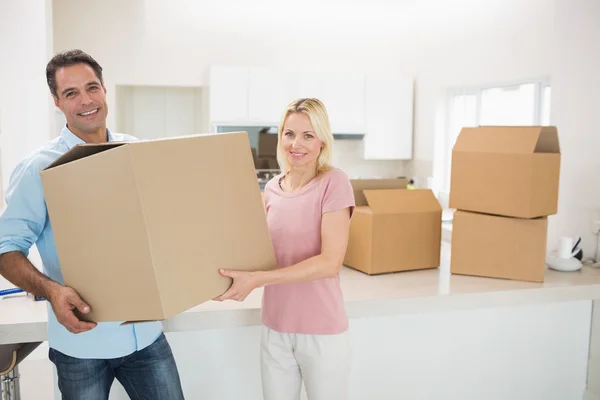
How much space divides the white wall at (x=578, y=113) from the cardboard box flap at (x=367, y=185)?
0.84 m

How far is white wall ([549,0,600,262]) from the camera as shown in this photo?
7.88 feet

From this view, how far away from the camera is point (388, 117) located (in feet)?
15.5

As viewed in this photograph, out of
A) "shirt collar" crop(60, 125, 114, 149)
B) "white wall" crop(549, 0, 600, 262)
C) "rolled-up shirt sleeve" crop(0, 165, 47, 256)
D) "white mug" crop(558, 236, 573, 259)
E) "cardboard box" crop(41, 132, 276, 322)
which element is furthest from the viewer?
"white wall" crop(549, 0, 600, 262)

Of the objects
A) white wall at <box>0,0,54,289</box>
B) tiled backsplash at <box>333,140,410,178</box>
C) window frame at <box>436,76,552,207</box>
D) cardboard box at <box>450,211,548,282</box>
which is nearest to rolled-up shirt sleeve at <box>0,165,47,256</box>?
cardboard box at <box>450,211,548,282</box>

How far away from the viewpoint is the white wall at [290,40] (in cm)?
429

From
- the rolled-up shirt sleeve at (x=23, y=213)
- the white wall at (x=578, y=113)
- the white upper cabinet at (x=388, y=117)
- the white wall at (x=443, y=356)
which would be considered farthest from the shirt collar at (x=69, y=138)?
the white upper cabinet at (x=388, y=117)

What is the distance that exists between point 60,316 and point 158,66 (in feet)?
12.1

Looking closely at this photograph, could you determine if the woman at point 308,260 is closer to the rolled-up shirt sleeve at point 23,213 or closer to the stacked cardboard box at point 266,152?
the rolled-up shirt sleeve at point 23,213

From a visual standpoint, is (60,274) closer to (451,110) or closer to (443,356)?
(443,356)

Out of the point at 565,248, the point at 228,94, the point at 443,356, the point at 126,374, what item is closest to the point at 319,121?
the point at 126,374

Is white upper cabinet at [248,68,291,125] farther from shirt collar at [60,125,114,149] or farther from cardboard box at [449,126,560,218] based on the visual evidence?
shirt collar at [60,125,114,149]

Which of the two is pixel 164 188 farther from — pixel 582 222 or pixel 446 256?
pixel 582 222

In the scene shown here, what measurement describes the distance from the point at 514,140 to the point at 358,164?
3.01 m

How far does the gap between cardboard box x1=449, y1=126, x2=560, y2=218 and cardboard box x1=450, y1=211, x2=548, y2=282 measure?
0.14 feet
